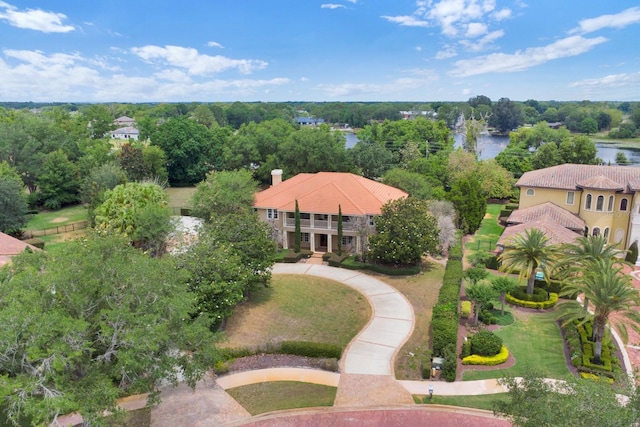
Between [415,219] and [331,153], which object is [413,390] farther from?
[331,153]

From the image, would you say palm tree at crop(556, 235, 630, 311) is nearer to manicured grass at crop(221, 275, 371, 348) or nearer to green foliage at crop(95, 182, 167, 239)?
manicured grass at crop(221, 275, 371, 348)

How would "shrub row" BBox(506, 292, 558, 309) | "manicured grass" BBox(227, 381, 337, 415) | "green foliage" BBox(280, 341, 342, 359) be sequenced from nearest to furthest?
"manicured grass" BBox(227, 381, 337, 415)
"green foliage" BBox(280, 341, 342, 359)
"shrub row" BBox(506, 292, 558, 309)

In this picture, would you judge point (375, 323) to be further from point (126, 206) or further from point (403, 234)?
point (126, 206)

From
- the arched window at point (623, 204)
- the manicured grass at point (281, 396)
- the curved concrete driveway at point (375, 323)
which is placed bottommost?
the curved concrete driveway at point (375, 323)

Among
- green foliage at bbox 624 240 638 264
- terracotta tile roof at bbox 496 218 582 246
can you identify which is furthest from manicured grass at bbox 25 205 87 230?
green foliage at bbox 624 240 638 264

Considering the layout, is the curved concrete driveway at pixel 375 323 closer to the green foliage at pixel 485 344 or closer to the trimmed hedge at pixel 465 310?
the trimmed hedge at pixel 465 310

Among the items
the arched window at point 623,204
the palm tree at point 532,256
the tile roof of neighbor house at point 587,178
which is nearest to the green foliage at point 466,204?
the tile roof of neighbor house at point 587,178

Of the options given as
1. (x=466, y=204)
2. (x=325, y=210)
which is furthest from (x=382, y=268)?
(x=466, y=204)
